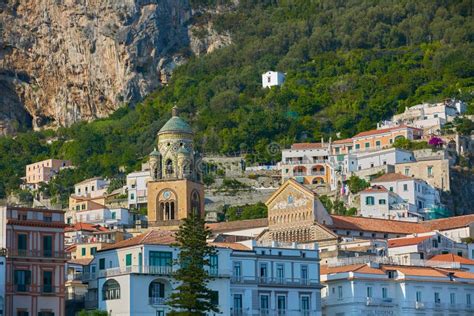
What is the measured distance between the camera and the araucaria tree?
64.1 metres

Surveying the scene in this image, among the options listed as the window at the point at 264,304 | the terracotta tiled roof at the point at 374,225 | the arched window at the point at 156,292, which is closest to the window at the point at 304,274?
the window at the point at 264,304

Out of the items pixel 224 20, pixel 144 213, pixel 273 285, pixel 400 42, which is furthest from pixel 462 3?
pixel 273 285

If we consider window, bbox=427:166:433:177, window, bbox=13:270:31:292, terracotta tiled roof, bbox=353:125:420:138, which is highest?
terracotta tiled roof, bbox=353:125:420:138

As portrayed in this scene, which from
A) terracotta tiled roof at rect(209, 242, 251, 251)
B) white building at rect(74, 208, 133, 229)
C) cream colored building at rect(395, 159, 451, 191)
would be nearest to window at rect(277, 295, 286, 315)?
terracotta tiled roof at rect(209, 242, 251, 251)

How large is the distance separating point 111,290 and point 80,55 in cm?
11376

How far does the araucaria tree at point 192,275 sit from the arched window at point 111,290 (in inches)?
110

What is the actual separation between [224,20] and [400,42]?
960 inches

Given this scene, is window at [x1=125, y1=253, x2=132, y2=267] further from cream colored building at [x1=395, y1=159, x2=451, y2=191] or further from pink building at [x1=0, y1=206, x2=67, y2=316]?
cream colored building at [x1=395, y1=159, x2=451, y2=191]

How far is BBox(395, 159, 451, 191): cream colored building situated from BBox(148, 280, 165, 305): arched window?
6311cm

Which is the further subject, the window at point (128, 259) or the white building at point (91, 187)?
the white building at point (91, 187)

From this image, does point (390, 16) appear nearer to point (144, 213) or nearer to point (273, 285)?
point (144, 213)

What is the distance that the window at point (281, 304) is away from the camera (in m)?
73.3

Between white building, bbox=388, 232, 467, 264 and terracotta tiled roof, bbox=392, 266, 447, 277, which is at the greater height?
white building, bbox=388, 232, 467, 264

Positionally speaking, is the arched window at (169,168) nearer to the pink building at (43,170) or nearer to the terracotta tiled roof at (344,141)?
the terracotta tiled roof at (344,141)
